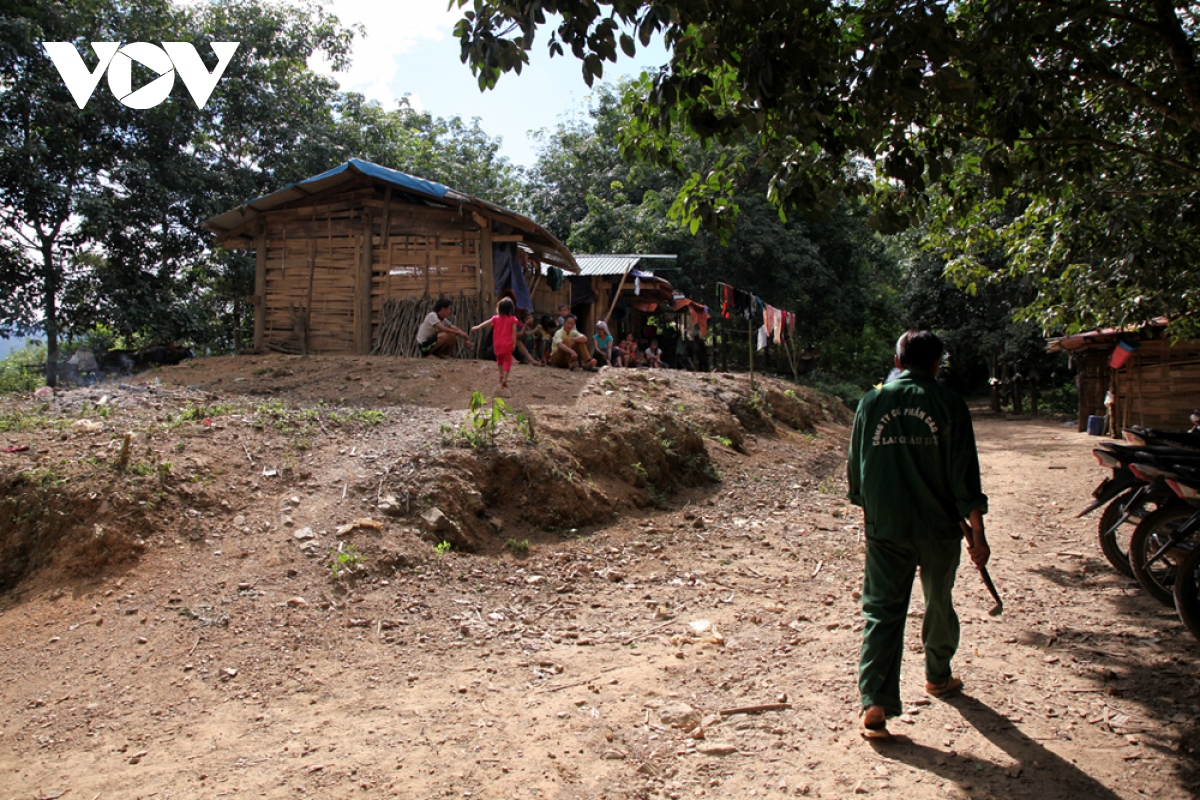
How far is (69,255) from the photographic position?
16219mm

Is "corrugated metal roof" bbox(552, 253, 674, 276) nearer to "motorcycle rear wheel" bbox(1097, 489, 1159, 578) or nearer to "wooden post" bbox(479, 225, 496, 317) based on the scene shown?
"wooden post" bbox(479, 225, 496, 317)

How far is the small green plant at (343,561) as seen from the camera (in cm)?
523

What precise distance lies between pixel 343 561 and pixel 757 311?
36.1ft

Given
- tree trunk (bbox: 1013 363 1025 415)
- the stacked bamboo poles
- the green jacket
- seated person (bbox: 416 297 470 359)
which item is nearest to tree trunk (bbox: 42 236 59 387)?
the stacked bamboo poles

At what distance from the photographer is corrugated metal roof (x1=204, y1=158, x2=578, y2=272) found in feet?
39.0

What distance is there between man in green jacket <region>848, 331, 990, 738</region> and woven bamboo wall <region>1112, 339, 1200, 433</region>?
15085 millimetres

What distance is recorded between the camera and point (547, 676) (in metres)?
4.15

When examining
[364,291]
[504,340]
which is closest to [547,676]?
[504,340]

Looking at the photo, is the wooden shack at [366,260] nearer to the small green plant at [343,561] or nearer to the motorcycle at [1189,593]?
the small green plant at [343,561]

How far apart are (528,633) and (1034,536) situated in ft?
15.7

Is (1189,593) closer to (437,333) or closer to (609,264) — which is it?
(437,333)

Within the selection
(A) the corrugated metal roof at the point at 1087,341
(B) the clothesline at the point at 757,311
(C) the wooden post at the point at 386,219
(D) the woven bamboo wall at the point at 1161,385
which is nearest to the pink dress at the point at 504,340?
(C) the wooden post at the point at 386,219

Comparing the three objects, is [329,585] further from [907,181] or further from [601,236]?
[601,236]

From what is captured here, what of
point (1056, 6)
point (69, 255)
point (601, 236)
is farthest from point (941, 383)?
point (601, 236)
